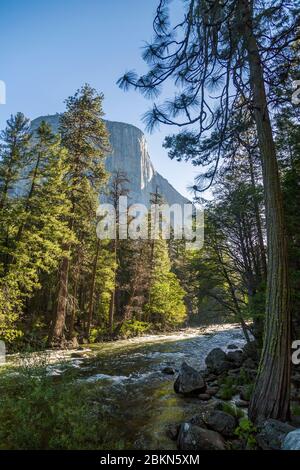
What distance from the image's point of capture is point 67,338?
50.8 feet

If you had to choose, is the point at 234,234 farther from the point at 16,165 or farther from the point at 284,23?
the point at 16,165

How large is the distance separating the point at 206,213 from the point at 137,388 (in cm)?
631

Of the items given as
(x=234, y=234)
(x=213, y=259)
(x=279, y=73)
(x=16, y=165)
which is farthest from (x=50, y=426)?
(x=16, y=165)

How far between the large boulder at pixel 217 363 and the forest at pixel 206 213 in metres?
0.05

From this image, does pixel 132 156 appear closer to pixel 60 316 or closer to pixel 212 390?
pixel 60 316

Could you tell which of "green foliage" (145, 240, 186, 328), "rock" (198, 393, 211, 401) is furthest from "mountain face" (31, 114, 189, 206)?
"rock" (198, 393, 211, 401)

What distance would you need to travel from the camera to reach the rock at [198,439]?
3980 mm

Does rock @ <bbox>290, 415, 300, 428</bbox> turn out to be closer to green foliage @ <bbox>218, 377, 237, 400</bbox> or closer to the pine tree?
green foliage @ <bbox>218, 377, 237, 400</bbox>

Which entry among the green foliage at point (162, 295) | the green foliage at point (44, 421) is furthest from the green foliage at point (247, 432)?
the green foliage at point (162, 295)

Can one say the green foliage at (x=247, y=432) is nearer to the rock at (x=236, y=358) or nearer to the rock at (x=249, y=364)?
Answer: the rock at (x=249, y=364)

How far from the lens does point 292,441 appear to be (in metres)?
3.39

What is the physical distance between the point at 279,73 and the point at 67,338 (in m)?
15.0

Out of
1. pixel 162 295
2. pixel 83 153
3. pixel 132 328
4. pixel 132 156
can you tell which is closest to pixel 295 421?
pixel 83 153

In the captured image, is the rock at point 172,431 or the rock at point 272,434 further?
the rock at point 172,431
